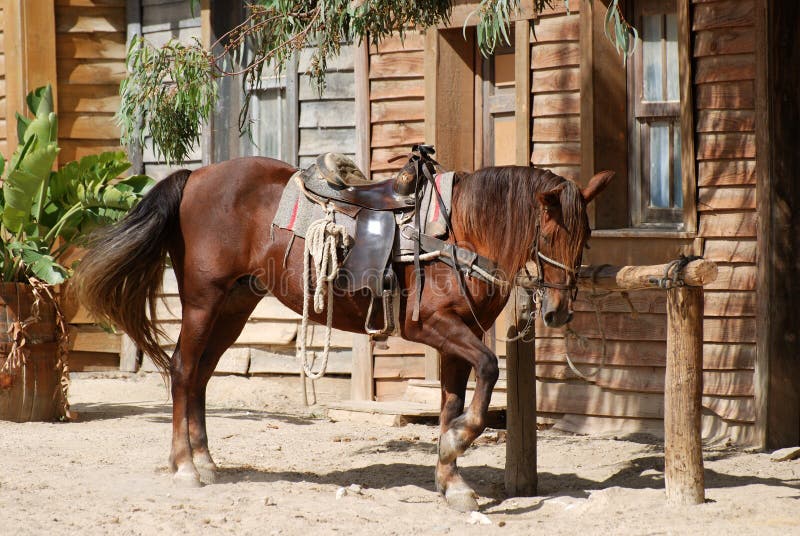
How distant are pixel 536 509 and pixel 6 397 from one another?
3.81 meters

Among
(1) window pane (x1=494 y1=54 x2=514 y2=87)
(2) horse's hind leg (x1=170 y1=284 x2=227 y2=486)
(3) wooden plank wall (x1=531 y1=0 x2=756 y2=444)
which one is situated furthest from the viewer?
(1) window pane (x1=494 y1=54 x2=514 y2=87)

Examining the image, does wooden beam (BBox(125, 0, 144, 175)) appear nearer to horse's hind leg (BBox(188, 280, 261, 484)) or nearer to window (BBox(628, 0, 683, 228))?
horse's hind leg (BBox(188, 280, 261, 484))

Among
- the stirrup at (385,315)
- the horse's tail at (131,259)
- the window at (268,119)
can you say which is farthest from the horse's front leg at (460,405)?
the window at (268,119)

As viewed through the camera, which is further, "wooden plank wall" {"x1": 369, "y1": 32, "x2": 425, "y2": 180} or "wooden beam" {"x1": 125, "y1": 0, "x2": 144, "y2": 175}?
"wooden beam" {"x1": 125, "y1": 0, "x2": 144, "y2": 175}

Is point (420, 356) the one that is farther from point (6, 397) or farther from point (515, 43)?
point (6, 397)

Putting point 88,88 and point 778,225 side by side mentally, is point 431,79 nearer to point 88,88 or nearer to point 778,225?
point 778,225

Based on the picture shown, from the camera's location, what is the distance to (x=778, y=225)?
20.2 ft

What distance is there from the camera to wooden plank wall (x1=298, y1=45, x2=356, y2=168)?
8.43m

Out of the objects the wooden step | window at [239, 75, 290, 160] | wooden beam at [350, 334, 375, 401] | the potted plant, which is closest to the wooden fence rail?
the wooden step

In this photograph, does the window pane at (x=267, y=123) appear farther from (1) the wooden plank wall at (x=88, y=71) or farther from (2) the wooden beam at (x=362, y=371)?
(2) the wooden beam at (x=362, y=371)

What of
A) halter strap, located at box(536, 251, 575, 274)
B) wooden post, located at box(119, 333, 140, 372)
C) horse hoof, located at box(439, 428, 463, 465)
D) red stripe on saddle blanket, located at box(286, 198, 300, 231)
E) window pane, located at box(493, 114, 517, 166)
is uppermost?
window pane, located at box(493, 114, 517, 166)

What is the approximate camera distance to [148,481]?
514cm

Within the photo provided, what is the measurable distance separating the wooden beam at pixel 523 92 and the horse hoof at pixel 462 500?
2935mm

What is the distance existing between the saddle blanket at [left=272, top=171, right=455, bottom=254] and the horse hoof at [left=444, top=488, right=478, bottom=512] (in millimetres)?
1147
